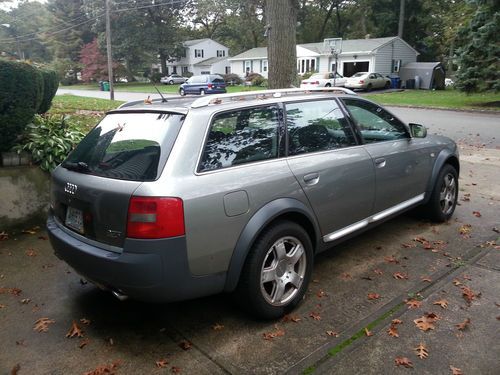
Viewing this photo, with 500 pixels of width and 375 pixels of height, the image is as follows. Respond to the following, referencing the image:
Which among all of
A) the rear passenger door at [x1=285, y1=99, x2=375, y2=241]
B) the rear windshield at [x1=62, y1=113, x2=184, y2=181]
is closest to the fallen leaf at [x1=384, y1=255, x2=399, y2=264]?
the rear passenger door at [x1=285, y1=99, x2=375, y2=241]

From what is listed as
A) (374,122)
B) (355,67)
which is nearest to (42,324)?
(374,122)

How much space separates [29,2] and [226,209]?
9920cm

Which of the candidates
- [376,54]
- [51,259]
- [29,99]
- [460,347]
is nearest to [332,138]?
[460,347]

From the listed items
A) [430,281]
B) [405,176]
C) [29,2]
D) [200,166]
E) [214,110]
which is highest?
[29,2]

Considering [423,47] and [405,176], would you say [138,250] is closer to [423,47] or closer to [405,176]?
[405,176]

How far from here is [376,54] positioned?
3778 centimetres

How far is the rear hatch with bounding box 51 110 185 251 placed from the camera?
2.79m

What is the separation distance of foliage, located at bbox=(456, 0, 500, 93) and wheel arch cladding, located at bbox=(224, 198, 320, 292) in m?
20.8

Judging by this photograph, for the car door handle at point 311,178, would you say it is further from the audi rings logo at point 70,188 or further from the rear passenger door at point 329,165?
the audi rings logo at point 70,188

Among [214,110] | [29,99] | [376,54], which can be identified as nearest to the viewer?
[214,110]

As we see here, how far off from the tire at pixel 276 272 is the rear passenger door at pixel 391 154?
122cm

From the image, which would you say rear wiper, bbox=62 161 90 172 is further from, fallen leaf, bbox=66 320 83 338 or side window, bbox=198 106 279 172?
fallen leaf, bbox=66 320 83 338

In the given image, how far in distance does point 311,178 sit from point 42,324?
2344 millimetres

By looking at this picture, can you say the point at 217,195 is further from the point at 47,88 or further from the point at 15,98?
the point at 47,88
